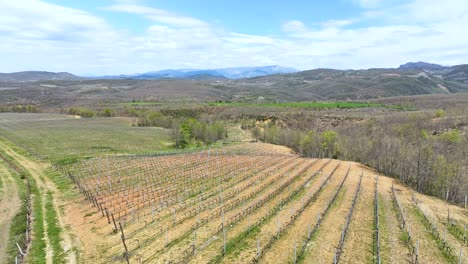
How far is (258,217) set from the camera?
3466 centimetres

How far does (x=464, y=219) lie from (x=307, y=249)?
24.3 m

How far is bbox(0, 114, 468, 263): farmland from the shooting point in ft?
89.7

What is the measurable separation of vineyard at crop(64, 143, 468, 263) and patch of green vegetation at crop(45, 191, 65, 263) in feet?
8.82

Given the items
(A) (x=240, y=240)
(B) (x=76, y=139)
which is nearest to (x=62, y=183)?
(A) (x=240, y=240)

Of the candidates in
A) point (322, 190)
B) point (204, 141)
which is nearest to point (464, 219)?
point (322, 190)

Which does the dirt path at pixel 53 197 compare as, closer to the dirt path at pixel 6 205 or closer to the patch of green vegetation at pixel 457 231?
the dirt path at pixel 6 205

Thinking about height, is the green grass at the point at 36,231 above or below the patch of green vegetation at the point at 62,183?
above

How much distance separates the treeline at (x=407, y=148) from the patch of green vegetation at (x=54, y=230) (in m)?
53.8

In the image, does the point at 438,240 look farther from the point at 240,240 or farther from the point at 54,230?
the point at 54,230

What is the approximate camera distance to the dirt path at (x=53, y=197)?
1052 inches

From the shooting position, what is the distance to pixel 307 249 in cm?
2803

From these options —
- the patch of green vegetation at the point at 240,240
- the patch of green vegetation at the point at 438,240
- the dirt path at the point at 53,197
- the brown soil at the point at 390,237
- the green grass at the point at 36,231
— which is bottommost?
the patch of green vegetation at the point at 438,240

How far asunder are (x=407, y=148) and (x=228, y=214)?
49.5 meters

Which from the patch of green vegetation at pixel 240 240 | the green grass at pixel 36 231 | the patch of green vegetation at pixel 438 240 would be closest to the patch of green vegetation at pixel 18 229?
the green grass at pixel 36 231
